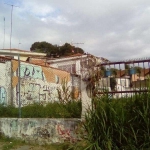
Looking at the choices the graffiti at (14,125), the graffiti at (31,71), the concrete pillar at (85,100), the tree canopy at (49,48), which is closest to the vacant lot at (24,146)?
the graffiti at (14,125)

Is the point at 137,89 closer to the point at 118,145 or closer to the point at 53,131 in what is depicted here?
the point at 118,145

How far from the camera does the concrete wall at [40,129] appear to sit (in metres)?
7.39

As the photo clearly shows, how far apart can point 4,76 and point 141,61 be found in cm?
821

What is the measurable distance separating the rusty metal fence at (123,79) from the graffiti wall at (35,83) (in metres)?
5.55

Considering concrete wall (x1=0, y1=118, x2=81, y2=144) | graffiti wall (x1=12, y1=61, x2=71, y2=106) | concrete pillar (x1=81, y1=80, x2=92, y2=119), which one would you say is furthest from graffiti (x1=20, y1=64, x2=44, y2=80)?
concrete pillar (x1=81, y1=80, x2=92, y2=119)

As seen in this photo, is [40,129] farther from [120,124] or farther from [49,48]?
[49,48]

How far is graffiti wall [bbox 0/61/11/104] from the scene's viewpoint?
12.2 metres

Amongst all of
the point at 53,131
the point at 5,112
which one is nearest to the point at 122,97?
the point at 53,131

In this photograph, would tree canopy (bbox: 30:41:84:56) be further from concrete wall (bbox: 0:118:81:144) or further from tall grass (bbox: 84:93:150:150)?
tall grass (bbox: 84:93:150:150)

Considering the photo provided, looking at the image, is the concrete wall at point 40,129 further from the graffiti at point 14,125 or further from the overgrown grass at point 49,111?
the overgrown grass at point 49,111

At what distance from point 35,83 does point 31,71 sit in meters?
0.73

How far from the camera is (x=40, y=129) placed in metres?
8.08

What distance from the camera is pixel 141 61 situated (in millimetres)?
6324

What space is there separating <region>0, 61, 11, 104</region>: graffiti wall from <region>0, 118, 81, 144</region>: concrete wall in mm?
3202
